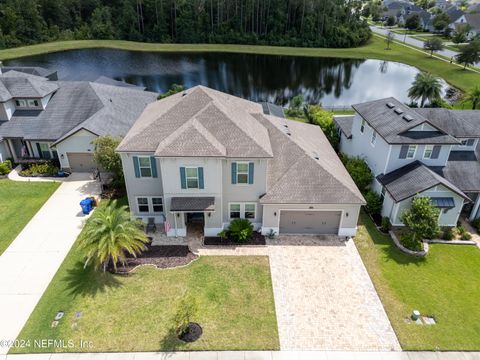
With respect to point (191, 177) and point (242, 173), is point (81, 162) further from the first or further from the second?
point (242, 173)

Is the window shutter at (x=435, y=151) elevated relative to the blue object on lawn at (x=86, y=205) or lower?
elevated

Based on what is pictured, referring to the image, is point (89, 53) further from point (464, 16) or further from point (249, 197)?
point (464, 16)

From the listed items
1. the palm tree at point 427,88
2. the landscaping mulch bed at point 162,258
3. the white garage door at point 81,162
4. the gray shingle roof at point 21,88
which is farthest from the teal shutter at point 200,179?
the palm tree at point 427,88

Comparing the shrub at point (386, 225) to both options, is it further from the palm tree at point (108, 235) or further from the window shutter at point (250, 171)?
the palm tree at point (108, 235)

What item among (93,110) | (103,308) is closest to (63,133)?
(93,110)

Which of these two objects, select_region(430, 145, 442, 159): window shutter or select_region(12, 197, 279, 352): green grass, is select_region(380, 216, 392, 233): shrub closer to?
select_region(430, 145, 442, 159): window shutter
